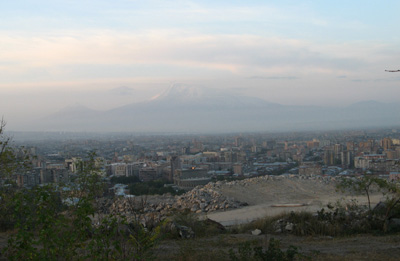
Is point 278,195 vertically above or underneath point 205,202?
underneath

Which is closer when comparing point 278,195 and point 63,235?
point 63,235

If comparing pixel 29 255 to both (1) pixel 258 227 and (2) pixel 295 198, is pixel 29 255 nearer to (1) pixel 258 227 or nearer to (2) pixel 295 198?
(1) pixel 258 227

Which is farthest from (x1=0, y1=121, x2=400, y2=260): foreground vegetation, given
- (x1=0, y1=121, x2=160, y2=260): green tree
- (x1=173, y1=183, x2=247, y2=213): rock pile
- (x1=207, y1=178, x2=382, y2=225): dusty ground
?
(x1=173, y1=183, x2=247, y2=213): rock pile

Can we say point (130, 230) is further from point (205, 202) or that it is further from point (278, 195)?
point (278, 195)

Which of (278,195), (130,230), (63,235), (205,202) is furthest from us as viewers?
(278,195)

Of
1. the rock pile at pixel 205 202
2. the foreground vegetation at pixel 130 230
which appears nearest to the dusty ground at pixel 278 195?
the rock pile at pixel 205 202

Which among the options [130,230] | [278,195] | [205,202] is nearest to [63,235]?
[130,230]

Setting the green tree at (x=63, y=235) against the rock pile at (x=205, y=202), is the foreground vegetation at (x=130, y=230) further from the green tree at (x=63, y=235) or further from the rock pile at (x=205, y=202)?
the rock pile at (x=205, y=202)

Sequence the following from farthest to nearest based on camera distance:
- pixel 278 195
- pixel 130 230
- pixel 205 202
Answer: pixel 278 195, pixel 205 202, pixel 130 230

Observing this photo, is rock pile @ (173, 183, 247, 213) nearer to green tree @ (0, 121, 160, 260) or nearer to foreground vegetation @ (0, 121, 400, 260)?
foreground vegetation @ (0, 121, 400, 260)
